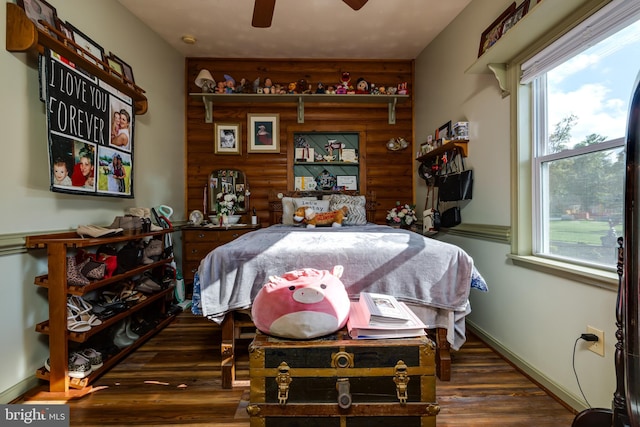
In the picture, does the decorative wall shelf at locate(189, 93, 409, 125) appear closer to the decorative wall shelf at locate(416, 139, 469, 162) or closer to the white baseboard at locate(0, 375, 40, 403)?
the decorative wall shelf at locate(416, 139, 469, 162)

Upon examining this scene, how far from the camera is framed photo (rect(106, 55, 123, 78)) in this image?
241 centimetres

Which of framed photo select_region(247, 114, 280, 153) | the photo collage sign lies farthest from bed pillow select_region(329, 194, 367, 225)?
the photo collage sign

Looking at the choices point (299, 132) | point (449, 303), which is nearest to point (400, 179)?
point (299, 132)

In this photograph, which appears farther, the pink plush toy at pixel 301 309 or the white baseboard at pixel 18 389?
the white baseboard at pixel 18 389

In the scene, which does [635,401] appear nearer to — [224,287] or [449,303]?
[449,303]

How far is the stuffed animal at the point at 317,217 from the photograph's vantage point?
312cm

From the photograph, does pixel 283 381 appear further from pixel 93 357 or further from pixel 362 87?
pixel 362 87

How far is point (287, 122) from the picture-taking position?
3.85m

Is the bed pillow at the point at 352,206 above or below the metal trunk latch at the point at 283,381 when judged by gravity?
above

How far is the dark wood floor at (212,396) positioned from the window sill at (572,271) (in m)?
0.66

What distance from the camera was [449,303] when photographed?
168 cm

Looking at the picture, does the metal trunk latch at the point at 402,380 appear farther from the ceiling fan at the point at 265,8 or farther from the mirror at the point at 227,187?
the mirror at the point at 227,187

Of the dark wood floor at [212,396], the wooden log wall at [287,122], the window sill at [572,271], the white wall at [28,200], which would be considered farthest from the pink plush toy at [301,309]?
the wooden log wall at [287,122]

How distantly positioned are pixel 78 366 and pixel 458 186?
9.32ft
